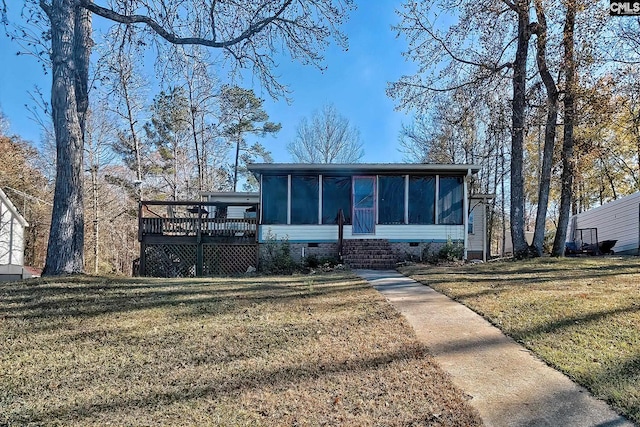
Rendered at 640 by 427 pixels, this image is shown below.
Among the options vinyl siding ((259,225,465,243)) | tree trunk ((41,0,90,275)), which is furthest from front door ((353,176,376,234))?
tree trunk ((41,0,90,275))

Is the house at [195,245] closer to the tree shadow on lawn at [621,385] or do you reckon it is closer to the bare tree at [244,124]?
the tree shadow on lawn at [621,385]

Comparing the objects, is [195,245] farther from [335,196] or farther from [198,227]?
[335,196]

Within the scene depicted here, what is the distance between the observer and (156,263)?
1112 centimetres

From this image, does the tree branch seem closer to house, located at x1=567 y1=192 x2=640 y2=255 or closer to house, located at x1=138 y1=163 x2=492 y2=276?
house, located at x1=138 y1=163 x2=492 y2=276

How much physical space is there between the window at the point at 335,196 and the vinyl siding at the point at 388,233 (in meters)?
0.43

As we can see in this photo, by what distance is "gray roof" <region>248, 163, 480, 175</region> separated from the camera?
1166cm

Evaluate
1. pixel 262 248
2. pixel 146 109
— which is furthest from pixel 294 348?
pixel 146 109

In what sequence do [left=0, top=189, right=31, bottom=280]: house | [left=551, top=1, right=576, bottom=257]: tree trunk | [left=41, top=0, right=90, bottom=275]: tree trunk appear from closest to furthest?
[left=41, top=0, right=90, bottom=275]: tree trunk
[left=551, top=1, right=576, bottom=257]: tree trunk
[left=0, top=189, right=31, bottom=280]: house

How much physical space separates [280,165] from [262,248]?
2549mm

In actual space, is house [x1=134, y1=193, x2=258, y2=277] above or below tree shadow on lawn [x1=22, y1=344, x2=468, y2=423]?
above

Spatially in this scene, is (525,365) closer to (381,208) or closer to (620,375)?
(620,375)

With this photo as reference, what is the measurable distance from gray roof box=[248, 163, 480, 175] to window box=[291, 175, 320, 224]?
285 mm

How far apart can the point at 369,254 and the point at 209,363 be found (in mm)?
8394

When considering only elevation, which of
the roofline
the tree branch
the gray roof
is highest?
the tree branch
